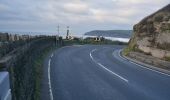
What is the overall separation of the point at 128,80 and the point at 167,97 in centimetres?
547

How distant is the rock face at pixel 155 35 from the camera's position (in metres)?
33.4

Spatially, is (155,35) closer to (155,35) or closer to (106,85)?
(155,35)

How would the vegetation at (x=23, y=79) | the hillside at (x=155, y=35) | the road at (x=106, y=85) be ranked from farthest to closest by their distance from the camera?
the hillside at (x=155, y=35), the road at (x=106, y=85), the vegetation at (x=23, y=79)

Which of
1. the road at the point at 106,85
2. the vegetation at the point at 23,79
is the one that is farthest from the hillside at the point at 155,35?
the vegetation at the point at 23,79

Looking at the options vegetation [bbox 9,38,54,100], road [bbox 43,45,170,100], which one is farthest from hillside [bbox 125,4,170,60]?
vegetation [bbox 9,38,54,100]

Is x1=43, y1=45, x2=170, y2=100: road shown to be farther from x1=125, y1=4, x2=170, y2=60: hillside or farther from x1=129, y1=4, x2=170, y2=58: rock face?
x1=129, y1=4, x2=170, y2=58: rock face

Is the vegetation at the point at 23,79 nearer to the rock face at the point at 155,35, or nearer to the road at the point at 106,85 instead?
the road at the point at 106,85

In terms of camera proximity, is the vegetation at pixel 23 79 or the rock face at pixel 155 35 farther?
the rock face at pixel 155 35

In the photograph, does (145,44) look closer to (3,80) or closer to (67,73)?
(67,73)

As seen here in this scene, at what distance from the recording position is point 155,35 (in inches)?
1475

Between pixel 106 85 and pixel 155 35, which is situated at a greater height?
pixel 155 35

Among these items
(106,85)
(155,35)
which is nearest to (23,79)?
(106,85)

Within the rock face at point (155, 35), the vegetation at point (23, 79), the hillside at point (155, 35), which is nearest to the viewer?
the vegetation at point (23, 79)

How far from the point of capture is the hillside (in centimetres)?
3325
